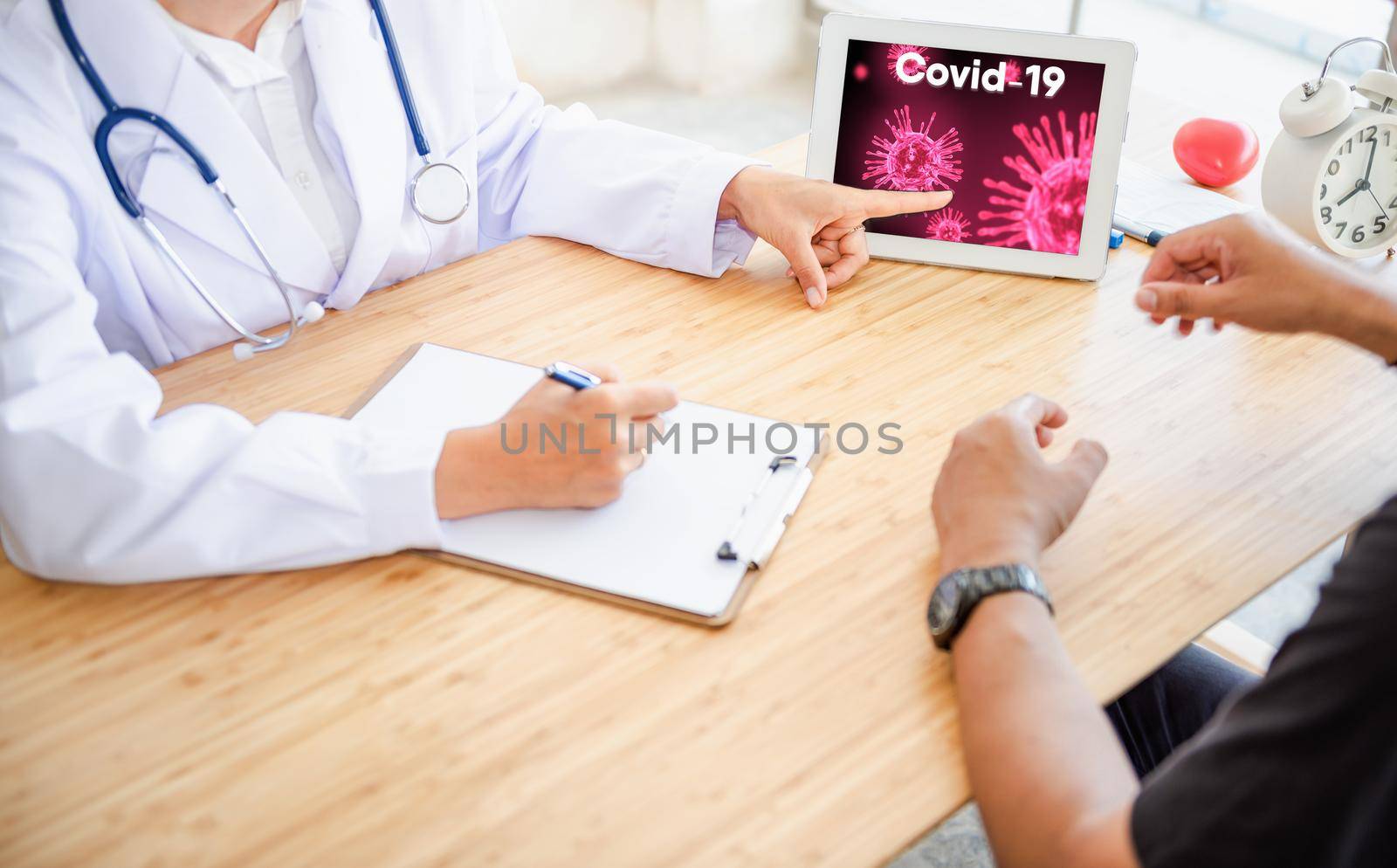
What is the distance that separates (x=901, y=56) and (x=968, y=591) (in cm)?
74

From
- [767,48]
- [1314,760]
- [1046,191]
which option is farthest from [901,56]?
[767,48]

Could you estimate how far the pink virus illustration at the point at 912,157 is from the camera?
50.9 inches

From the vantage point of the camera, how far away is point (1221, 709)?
2.70 ft

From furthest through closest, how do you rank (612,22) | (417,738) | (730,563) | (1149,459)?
(612,22), (1149,459), (730,563), (417,738)

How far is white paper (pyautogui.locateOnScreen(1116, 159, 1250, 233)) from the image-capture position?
1.42 meters

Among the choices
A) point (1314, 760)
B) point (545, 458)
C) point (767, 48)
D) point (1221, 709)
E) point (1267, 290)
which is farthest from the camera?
point (767, 48)

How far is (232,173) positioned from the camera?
3.94ft

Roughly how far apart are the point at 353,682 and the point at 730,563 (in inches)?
13.0

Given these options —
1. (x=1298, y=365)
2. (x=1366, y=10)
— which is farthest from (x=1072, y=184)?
(x=1366, y=10)

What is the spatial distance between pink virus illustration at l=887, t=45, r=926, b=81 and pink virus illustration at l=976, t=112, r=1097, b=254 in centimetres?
14

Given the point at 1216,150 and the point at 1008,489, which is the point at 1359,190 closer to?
the point at 1216,150

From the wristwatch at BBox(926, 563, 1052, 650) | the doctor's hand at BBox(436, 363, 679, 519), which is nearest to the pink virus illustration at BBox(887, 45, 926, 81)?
the doctor's hand at BBox(436, 363, 679, 519)

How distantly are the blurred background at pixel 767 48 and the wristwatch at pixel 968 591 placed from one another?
2915 mm

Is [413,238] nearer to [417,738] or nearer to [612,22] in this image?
[417,738]
